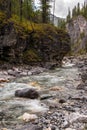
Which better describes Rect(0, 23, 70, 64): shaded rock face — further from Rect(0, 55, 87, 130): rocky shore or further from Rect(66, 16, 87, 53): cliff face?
Rect(66, 16, 87, 53): cliff face

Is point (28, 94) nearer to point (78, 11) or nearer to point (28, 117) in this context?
point (28, 117)

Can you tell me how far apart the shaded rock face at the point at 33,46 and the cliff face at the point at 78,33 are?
77.7 meters

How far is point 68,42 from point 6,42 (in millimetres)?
21106

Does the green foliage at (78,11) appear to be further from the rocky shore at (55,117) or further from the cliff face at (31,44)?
the rocky shore at (55,117)

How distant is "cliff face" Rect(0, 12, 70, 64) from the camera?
37469mm

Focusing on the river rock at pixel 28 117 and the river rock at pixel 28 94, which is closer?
the river rock at pixel 28 117

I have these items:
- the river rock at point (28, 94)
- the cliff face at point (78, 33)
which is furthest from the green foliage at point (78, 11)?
the river rock at point (28, 94)

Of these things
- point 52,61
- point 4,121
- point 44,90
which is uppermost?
point 4,121

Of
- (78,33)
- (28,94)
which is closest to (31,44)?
(28,94)

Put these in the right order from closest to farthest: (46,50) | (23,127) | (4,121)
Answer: (23,127)
(4,121)
(46,50)

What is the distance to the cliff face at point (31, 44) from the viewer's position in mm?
37469

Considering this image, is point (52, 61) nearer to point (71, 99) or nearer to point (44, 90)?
point (44, 90)

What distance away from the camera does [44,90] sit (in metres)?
22.2

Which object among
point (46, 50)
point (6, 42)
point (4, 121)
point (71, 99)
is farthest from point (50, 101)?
point (46, 50)
